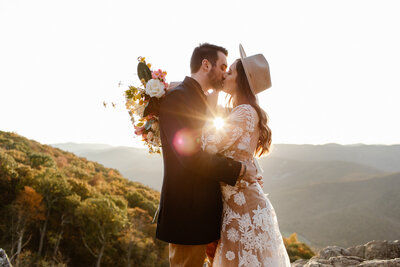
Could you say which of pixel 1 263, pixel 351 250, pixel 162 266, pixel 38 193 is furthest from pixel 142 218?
pixel 1 263

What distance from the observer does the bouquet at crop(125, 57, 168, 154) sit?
2.95 metres

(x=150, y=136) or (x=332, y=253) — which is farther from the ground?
(x=150, y=136)

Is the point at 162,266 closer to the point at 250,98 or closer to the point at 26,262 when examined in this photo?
the point at 26,262

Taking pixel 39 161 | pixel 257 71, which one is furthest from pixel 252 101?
pixel 39 161

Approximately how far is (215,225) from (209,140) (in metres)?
0.82

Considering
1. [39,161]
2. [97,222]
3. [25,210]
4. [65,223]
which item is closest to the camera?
[25,210]

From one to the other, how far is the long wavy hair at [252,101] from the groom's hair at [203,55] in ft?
0.92

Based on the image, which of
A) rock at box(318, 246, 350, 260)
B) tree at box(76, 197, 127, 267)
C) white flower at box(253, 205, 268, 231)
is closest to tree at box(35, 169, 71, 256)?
tree at box(76, 197, 127, 267)

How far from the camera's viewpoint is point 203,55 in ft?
10.1

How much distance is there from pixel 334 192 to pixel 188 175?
108 meters

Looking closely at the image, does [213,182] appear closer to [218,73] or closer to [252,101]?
[252,101]

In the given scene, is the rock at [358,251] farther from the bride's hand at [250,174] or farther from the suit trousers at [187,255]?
the suit trousers at [187,255]

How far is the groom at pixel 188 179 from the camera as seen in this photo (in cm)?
237

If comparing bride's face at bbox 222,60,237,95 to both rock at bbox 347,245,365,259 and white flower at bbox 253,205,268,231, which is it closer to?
white flower at bbox 253,205,268,231
